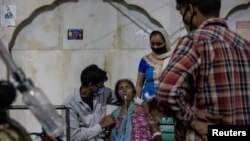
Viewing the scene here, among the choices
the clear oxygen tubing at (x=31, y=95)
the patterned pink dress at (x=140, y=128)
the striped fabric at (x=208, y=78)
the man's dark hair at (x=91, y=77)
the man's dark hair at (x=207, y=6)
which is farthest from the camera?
the man's dark hair at (x=91, y=77)

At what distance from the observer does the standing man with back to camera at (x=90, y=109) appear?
5.79 m

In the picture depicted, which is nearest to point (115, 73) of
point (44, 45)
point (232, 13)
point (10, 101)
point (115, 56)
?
point (115, 56)

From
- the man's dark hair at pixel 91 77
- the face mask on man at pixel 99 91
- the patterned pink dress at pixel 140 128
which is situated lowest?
the patterned pink dress at pixel 140 128

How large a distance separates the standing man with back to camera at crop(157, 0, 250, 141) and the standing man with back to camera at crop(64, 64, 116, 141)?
274cm

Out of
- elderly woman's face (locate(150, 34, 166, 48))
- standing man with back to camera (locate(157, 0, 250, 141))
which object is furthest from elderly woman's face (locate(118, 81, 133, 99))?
standing man with back to camera (locate(157, 0, 250, 141))

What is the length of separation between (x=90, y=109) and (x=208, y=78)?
120 inches

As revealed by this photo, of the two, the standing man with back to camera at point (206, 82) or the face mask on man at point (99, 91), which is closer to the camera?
the standing man with back to camera at point (206, 82)

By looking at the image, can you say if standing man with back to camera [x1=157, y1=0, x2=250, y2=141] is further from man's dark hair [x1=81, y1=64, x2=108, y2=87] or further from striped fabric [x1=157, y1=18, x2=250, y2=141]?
man's dark hair [x1=81, y1=64, x2=108, y2=87]

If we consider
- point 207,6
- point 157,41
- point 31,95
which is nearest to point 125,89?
point 157,41

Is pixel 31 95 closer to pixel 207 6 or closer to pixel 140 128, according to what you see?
pixel 207 6

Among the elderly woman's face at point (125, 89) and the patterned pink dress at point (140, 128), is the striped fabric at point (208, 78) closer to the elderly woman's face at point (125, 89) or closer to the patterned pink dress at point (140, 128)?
the patterned pink dress at point (140, 128)

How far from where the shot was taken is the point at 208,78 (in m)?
3.02

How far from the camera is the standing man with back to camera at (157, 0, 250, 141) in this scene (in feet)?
9.81

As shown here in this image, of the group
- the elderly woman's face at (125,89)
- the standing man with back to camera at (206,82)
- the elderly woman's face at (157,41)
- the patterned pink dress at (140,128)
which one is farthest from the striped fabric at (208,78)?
the elderly woman's face at (157,41)
